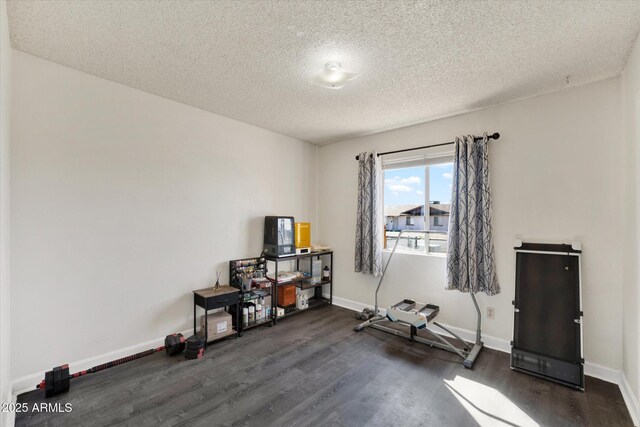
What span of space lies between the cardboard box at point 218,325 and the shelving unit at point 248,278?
0.13 metres

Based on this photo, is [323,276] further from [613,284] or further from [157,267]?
[613,284]

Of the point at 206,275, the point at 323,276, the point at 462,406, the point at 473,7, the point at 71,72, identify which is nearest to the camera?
the point at 473,7

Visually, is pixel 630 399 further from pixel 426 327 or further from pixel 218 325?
pixel 218 325

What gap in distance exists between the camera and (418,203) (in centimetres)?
363

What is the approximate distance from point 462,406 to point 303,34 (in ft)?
9.57

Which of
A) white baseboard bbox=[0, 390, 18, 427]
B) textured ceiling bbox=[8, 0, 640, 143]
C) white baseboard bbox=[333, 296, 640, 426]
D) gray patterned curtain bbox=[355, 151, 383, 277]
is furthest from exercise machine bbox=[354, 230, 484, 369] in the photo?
white baseboard bbox=[0, 390, 18, 427]

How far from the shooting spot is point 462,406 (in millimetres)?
→ 2059

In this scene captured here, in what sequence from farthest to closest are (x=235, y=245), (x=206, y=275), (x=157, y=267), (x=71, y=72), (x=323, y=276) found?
1. (x=323, y=276)
2. (x=235, y=245)
3. (x=206, y=275)
4. (x=157, y=267)
5. (x=71, y=72)

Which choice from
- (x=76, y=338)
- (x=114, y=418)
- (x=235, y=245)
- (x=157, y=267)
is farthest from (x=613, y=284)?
(x=76, y=338)

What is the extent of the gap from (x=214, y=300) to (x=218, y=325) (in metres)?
0.29

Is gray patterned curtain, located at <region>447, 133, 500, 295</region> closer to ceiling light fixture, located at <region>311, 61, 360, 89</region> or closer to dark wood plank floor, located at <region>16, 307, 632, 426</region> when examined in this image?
dark wood plank floor, located at <region>16, 307, 632, 426</region>

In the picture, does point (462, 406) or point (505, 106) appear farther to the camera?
point (505, 106)

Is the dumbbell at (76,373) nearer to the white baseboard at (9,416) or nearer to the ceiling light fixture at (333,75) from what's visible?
the white baseboard at (9,416)

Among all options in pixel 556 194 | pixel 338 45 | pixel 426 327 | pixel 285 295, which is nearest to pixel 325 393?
pixel 426 327
